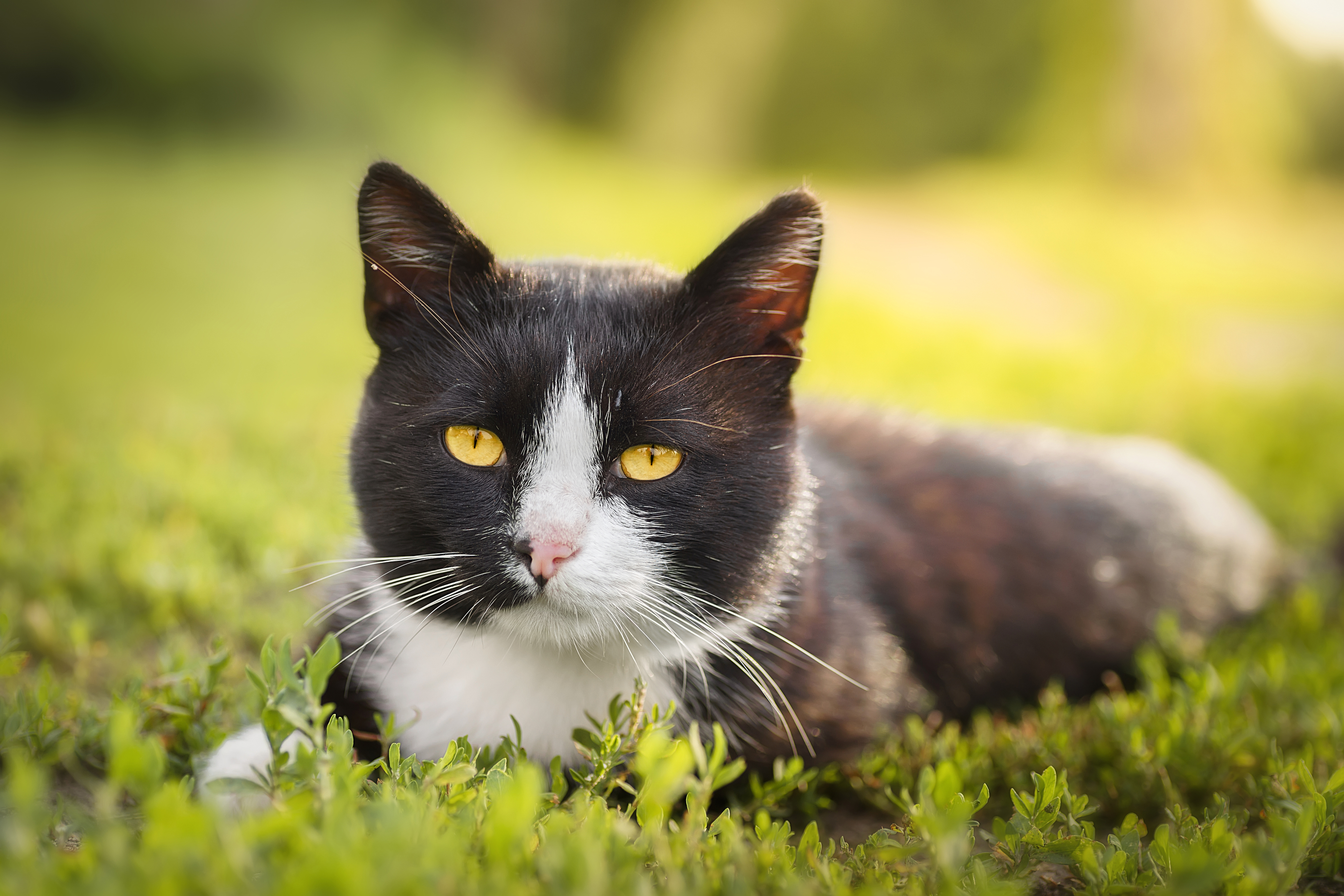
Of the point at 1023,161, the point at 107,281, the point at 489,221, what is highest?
the point at 1023,161

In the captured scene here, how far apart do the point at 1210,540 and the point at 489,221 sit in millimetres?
9699

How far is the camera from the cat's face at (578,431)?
6.00 ft

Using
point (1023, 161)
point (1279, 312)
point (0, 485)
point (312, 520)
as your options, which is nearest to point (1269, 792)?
point (312, 520)

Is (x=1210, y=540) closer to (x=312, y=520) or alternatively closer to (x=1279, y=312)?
(x=312, y=520)

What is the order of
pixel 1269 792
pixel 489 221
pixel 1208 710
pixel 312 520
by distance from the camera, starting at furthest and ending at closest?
pixel 489 221 < pixel 312 520 < pixel 1208 710 < pixel 1269 792

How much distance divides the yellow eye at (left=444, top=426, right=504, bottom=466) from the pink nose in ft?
0.82

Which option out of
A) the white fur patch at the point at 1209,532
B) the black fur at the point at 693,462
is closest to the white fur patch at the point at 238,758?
the black fur at the point at 693,462

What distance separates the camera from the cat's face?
183 centimetres

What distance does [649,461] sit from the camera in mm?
1928

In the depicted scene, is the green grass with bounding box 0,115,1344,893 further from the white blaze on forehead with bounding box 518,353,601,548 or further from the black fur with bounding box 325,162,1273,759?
the white blaze on forehead with bounding box 518,353,601,548

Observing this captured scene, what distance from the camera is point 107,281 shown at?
11.0m

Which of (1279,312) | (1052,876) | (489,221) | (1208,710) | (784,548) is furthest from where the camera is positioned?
(489,221)

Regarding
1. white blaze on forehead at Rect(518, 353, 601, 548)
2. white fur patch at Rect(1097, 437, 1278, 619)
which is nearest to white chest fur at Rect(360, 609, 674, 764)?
white blaze on forehead at Rect(518, 353, 601, 548)

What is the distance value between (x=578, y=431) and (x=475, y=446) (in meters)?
0.22
